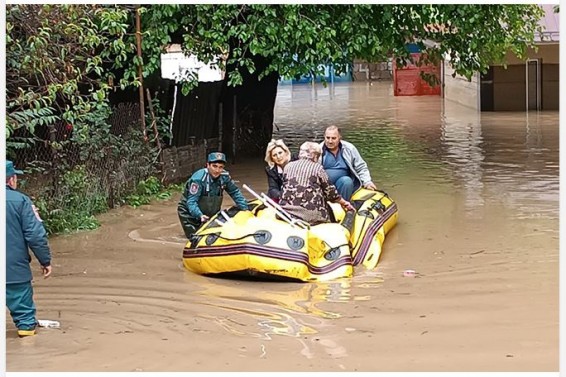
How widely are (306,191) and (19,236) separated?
3.43 metres

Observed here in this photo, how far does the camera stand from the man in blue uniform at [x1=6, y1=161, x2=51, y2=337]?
680 cm

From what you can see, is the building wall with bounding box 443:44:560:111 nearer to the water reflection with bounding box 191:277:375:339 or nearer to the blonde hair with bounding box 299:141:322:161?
the blonde hair with bounding box 299:141:322:161

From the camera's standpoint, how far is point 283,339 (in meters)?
6.90

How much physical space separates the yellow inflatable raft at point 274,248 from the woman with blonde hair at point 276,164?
1.20 feet

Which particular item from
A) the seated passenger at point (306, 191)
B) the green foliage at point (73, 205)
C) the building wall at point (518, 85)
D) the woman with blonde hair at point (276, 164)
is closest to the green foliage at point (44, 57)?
the green foliage at point (73, 205)

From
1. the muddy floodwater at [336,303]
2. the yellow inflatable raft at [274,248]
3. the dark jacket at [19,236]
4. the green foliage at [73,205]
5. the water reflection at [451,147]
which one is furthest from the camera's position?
the water reflection at [451,147]

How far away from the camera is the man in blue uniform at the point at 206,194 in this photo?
32.8 ft

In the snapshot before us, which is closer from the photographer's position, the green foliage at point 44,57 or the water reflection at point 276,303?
the water reflection at point 276,303

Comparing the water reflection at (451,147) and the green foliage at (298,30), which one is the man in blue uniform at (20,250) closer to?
the water reflection at (451,147)

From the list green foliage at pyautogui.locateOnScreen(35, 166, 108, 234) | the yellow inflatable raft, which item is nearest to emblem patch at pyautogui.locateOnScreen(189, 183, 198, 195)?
the yellow inflatable raft

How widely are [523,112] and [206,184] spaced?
23.8 m

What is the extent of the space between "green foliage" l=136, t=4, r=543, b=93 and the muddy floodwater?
218 centimetres

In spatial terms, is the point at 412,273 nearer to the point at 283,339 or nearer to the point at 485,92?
the point at 283,339

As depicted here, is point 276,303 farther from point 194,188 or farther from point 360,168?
point 360,168
